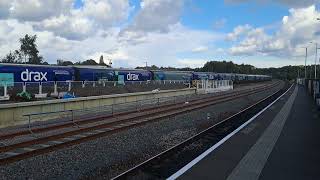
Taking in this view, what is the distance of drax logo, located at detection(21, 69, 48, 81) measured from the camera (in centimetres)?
3391

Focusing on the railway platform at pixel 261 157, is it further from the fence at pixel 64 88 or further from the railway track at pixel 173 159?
the fence at pixel 64 88

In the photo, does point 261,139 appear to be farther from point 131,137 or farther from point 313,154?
point 131,137

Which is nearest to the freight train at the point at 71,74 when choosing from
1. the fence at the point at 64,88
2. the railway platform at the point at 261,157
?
the fence at the point at 64,88

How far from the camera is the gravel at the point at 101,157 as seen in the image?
10789 millimetres

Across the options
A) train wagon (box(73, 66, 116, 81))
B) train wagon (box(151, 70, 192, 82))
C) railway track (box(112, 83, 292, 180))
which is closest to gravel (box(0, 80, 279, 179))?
railway track (box(112, 83, 292, 180))

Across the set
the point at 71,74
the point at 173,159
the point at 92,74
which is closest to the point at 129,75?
the point at 92,74

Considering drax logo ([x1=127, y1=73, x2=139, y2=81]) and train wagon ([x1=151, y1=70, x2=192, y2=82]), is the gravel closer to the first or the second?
drax logo ([x1=127, y1=73, x2=139, y2=81])

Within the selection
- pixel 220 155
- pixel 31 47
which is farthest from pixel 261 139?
pixel 31 47

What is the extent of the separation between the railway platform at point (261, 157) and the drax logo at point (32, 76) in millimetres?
20331

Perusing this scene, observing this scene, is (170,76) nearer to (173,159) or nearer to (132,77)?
(132,77)

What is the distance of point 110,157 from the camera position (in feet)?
43.2

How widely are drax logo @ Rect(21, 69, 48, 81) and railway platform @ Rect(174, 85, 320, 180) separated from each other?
2033 centimetres

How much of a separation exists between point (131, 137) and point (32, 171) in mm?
6623

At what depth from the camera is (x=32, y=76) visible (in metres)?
34.8
